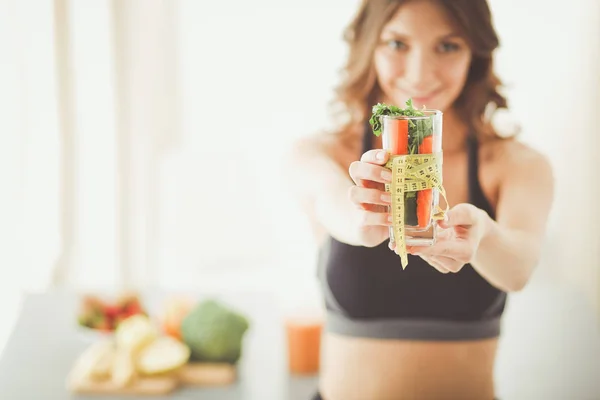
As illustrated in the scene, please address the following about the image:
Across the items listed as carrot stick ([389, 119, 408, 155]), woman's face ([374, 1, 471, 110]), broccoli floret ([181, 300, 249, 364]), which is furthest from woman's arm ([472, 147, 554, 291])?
broccoli floret ([181, 300, 249, 364])

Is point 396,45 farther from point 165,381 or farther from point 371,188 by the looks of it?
point 165,381

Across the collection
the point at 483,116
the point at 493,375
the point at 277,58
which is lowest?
the point at 493,375

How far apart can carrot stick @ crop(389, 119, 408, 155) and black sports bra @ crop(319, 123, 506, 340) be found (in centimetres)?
26

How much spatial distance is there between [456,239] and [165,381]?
1.56 ft

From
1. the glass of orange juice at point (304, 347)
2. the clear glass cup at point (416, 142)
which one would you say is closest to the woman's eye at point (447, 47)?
the clear glass cup at point (416, 142)

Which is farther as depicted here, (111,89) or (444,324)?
(111,89)

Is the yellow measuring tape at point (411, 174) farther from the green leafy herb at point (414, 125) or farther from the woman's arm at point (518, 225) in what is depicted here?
the woman's arm at point (518, 225)

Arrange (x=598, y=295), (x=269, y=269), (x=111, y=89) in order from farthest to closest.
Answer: (x=269, y=269)
(x=111, y=89)
(x=598, y=295)

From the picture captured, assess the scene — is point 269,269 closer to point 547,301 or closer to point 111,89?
point 111,89

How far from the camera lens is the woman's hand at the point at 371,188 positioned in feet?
2.14

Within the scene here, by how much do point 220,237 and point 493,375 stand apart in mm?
640

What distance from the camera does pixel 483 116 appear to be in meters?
0.93

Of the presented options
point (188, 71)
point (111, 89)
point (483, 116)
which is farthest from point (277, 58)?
point (483, 116)

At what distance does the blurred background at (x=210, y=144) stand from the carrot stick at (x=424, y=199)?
0.34 m
